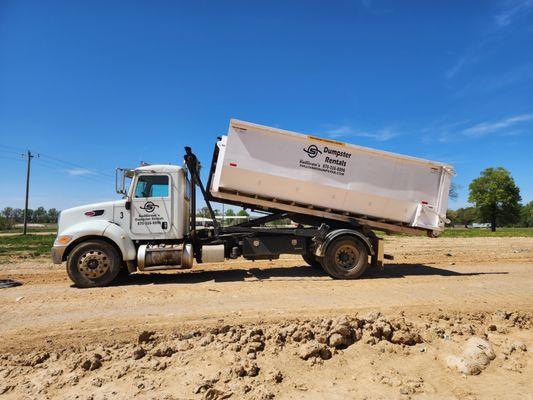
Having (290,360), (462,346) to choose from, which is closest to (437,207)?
(462,346)

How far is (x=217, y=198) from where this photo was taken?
32.1 ft

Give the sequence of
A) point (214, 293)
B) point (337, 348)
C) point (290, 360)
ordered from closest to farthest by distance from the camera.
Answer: point (290, 360) < point (337, 348) < point (214, 293)

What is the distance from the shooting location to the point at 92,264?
8.53m

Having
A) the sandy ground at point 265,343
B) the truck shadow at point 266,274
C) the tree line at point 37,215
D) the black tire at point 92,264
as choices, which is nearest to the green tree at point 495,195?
the truck shadow at point 266,274

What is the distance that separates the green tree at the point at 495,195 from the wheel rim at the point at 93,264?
213ft

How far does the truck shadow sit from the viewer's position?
31.1 ft

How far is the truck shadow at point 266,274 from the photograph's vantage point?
373 inches

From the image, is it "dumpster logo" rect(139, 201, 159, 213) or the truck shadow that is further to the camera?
the truck shadow

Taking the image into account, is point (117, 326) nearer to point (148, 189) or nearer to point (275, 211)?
point (148, 189)

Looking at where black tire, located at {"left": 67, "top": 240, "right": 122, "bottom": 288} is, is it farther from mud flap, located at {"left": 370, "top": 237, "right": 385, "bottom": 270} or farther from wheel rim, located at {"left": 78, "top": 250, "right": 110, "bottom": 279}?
mud flap, located at {"left": 370, "top": 237, "right": 385, "bottom": 270}

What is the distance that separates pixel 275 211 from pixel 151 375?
20.1 ft

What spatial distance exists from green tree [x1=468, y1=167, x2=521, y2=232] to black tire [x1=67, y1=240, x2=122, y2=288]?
64.8 meters

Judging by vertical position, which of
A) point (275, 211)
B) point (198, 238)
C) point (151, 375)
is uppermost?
point (275, 211)

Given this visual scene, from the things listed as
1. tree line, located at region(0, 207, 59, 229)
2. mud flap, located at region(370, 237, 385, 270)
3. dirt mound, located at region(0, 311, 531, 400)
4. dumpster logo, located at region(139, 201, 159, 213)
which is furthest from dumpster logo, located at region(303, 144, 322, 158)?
tree line, located at region(0, 207, 59, 229)
